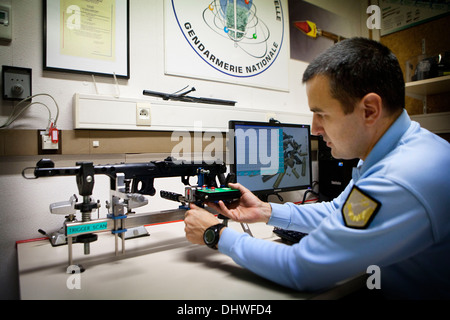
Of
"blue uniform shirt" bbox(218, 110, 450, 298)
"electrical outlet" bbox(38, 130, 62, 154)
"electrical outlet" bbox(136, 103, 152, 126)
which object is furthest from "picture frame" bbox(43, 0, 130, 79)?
"blue uniform shirt" bbox(218, 110, 450, 298)

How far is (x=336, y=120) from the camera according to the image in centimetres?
78

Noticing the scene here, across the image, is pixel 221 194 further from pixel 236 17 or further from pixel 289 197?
pixel 236 17

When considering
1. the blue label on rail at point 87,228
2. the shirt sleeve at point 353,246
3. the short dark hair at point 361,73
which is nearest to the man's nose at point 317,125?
the short dark hair at point 361,73

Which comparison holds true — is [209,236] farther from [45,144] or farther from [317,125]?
[45,144]

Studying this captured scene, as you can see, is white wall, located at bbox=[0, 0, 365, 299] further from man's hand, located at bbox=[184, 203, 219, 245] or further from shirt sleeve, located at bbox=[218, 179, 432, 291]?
shirt sleeve, located at bbox=[218, 179, 432, 291]

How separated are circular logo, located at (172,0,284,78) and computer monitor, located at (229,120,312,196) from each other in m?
0.45

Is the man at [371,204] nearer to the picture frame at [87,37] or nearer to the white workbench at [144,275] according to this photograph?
the white workbench at [144,275]

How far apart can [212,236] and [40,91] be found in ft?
3.26

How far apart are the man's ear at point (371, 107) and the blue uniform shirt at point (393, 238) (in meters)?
0.06

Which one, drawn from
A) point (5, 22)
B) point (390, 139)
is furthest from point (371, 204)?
point (5, 22)

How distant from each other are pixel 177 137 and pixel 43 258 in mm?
803

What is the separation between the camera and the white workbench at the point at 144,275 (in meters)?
0.66

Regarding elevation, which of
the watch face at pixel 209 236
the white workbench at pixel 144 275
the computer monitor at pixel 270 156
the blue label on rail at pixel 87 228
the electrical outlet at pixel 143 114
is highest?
the electrical outlet at pixel 143 114
